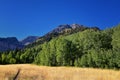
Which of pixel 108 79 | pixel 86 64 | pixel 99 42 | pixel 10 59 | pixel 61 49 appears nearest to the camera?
pixel 108 79

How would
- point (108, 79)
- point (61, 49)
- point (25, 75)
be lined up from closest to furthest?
1. point (108, 79)
2. point (25, 75)
3. point (61, 49)

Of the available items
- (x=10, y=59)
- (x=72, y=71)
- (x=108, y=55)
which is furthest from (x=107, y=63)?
(x=10, y=59)

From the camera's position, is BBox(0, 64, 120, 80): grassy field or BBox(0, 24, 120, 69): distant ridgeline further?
BBox(0, 24, 120, 69): distant ridgeline

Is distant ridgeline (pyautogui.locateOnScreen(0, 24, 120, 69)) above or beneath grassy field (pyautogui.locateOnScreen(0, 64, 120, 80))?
above

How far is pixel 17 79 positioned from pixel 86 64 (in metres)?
46.8

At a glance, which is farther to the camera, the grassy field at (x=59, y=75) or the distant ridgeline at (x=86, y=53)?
the distant ridgeline at (x=86, y=53)

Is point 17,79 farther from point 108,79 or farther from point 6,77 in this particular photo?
point 108,79

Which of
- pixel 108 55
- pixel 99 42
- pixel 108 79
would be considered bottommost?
pixel 108 79

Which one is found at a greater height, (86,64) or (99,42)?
(99,42)

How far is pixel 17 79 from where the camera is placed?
41812 mm

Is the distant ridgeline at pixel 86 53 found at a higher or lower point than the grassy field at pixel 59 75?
higher

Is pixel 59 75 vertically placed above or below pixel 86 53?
below

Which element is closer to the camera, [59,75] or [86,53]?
[59,75]

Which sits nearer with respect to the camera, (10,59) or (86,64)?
(86,64)
